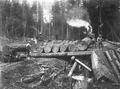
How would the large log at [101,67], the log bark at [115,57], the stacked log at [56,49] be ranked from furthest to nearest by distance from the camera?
the stacked log at [56,49] → the log bark at [115,57] → the large log at [101,67]

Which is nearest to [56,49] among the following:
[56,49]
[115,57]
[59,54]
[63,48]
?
[56,49]

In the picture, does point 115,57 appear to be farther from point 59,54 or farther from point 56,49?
point 56,49

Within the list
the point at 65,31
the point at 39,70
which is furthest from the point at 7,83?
the point at 65,31

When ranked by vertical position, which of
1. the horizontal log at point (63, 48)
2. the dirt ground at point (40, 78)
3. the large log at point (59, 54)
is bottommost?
the dirt ground at point (40, 78)

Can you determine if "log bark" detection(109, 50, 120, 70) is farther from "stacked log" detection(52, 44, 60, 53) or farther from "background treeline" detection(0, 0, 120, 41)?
"background treeline" detection(0, 0, 120, 41)

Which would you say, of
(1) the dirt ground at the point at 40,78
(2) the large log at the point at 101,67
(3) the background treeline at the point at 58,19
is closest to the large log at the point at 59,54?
(2) the large log at the point at 101,67

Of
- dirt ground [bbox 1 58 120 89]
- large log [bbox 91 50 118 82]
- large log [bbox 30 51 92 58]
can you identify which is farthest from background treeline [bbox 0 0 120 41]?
dirt ground [bbox 1 58 120 89]

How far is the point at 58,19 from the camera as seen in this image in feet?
157

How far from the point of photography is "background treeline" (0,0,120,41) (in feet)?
64.8

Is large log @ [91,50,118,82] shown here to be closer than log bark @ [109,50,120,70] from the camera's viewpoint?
Yes

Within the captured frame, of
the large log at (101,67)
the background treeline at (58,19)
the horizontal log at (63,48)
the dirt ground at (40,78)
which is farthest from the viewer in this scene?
the background treeline at (58,19)

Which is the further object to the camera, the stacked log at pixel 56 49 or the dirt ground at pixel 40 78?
the stacked log at pixel 56 49

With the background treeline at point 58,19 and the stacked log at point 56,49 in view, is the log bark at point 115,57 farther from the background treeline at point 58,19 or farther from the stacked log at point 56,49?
the background treeline at point 58,19

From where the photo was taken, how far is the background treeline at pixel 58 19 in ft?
64.8
